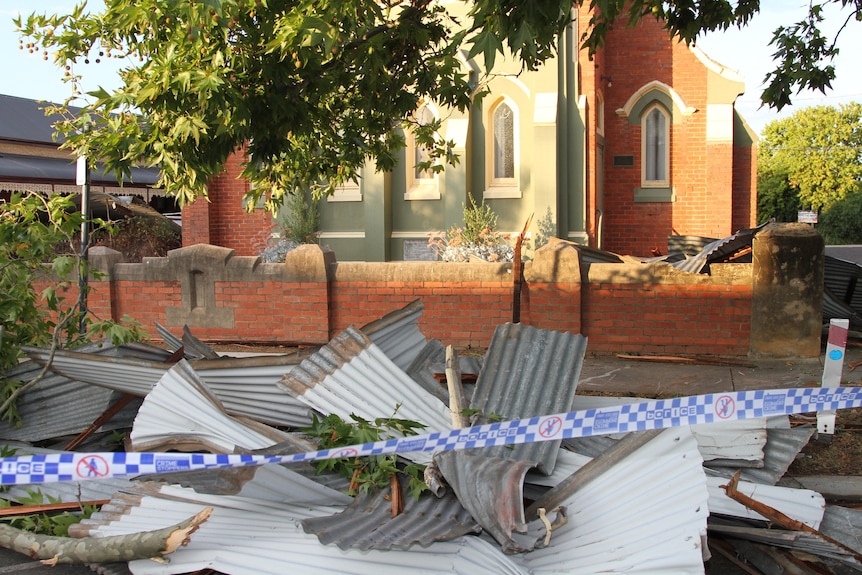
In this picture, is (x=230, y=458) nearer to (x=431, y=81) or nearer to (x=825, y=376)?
(x=825, y=376)

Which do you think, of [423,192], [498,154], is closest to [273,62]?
[423,192]

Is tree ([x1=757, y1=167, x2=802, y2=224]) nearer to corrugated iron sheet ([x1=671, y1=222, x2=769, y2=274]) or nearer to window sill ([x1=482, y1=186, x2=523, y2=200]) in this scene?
window sill ([x1=482, y1=186, x2=523, y2=200])

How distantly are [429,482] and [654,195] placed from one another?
1552cm

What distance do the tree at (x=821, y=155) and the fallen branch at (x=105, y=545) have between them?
2016 inches

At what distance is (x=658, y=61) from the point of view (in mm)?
18172

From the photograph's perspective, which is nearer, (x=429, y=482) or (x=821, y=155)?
(x=429, y=482)

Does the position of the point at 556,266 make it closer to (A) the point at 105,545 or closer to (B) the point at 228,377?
(B) the point at 228,377

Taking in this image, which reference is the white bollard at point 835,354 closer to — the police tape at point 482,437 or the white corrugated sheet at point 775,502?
the police tape at point 482,437

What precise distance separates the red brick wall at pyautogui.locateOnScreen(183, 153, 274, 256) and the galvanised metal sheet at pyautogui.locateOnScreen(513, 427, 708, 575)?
14.0 m

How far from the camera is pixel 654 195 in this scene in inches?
720

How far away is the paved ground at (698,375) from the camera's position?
7.33m

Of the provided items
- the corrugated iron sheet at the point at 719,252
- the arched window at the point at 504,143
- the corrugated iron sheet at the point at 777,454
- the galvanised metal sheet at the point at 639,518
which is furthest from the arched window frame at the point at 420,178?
the galvanised metal sheet at the point at 639,518

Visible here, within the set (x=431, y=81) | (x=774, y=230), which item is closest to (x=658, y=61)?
(x=774, y=230)

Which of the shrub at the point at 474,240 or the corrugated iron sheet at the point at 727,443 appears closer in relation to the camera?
the corrugated iron sheet at the point at 727,443
